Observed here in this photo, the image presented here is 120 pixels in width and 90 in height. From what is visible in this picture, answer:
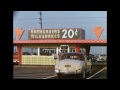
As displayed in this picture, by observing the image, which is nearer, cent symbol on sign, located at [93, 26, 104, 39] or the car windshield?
the car windshield

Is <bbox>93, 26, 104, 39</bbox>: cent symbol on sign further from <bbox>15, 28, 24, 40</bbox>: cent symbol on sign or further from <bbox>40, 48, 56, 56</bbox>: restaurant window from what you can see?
<bbox>15, 28, 24, 40</bbox>: cent symbol on sign

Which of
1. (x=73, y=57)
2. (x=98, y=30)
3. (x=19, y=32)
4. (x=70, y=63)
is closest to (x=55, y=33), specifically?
(x=19, y=32)

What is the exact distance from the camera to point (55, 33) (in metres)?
35.3

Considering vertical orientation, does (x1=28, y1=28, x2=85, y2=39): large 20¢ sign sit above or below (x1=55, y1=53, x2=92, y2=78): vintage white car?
above

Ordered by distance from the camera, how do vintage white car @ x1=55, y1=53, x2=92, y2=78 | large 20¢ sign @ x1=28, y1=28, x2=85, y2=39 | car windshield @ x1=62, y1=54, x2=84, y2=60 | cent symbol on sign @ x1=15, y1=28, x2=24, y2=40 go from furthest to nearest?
cent symbol on sign @ x1=15, y1=28, x2=24, y2=40 → large 20¢ sign @ x1=28, y1=28, x2=85, y2=39 → car windshield @ x1=62, y1=54, x2=84, y2=60 → vintage white car @ x1=55, y1=53, x2=92, y2=78

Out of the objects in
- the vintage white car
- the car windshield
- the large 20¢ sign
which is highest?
the large 20¢ sign

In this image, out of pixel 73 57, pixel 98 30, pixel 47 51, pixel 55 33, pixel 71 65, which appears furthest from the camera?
pixel 98 30

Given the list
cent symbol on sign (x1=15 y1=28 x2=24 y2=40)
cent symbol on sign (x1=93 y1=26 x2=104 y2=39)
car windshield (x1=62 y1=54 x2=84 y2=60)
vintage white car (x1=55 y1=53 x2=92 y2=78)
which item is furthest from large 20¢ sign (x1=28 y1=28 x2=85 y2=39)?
vintage white car (x1=55 y1=53 x2=92 y2=78)

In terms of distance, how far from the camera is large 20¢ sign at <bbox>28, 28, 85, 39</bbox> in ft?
113

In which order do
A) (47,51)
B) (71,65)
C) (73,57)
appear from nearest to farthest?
(71,65) < (73,57) < (47,51)

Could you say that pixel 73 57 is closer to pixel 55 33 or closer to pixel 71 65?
pixel 71 65
